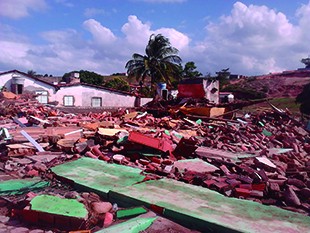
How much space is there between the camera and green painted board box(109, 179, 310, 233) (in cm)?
340

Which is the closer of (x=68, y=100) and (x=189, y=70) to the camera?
(x=68, y=100)

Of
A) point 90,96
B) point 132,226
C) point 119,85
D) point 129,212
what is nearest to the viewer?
point 132,226

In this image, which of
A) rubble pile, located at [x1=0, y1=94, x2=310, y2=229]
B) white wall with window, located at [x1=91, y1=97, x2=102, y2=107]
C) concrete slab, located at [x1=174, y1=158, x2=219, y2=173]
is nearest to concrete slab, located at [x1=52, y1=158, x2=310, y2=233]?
rubble pile, located at [x1=0, y1=94, x2=310, y2=229]

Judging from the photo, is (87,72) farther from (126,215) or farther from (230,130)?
(126,215)

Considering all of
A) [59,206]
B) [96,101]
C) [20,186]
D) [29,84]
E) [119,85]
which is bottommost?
[20,186]

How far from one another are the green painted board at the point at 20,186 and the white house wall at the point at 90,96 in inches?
842

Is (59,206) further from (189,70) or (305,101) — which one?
(189,70)

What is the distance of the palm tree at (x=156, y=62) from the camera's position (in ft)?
92.7

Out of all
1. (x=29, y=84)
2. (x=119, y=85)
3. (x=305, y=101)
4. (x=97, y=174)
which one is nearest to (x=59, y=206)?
(x=97, y=174)

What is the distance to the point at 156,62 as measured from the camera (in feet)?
93.7

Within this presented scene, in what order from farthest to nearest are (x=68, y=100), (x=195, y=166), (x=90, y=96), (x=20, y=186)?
(x=90, y=96)
(x=68, y=100)
(x=195, y=166)
(x=20, y=186)

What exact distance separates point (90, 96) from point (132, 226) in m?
24.5

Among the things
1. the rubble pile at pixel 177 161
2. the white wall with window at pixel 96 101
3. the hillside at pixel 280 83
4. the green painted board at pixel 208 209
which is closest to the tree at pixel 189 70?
the hillside at pixel 280 83

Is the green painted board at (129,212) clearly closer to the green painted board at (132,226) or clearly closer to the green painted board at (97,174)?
the green painted board at (132,226)
